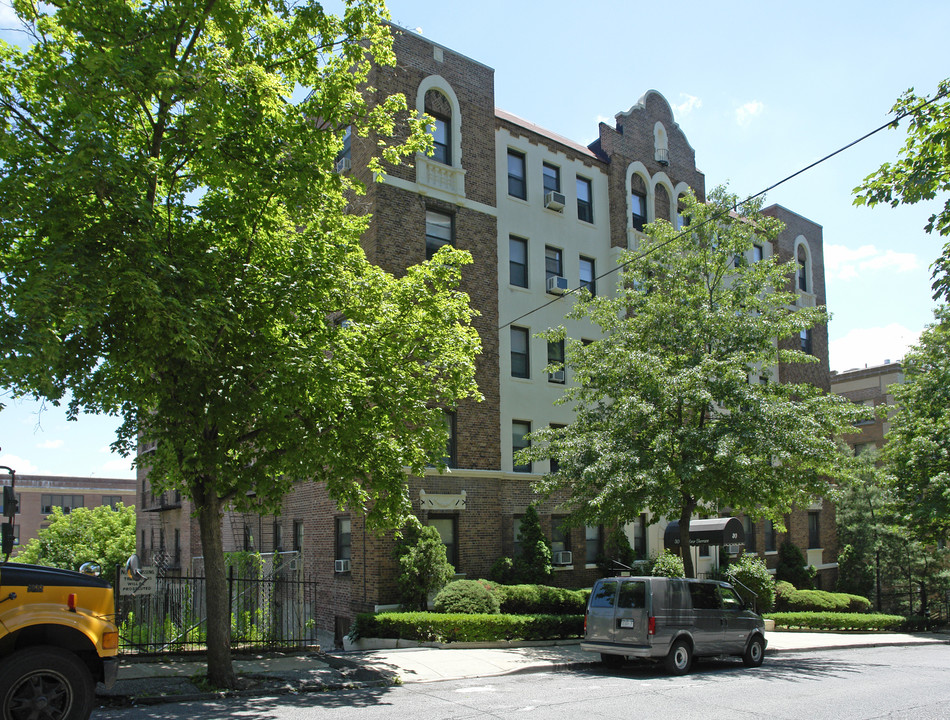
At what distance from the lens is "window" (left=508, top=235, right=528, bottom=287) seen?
964 inches

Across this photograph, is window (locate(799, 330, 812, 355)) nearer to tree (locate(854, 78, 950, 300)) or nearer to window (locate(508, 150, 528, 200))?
window (locate(508, 150, 528, 200))

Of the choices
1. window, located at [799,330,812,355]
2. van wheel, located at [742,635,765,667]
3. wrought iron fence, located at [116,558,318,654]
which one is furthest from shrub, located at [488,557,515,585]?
window, located at [799,330,812,355]

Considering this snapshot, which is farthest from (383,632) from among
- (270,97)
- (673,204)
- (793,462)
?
(673,204)

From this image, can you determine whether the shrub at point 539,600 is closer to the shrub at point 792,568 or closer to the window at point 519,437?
the window at point 519,437

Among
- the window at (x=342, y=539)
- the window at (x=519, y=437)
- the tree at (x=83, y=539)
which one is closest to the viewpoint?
the window at (x=342, y=539)

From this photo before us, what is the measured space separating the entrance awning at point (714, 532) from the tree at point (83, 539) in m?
36.4

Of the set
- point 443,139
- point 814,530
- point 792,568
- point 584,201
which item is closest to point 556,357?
point 584,201

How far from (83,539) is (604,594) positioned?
46.7 m

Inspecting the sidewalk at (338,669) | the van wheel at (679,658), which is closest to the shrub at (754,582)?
the sidewalk at (338,669)

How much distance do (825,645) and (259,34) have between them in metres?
20.0

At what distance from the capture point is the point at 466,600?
57.4ft

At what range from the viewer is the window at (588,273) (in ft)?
86.5

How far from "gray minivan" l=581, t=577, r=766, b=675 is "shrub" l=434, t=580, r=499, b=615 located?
382 cm

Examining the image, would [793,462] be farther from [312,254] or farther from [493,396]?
[312,254]
